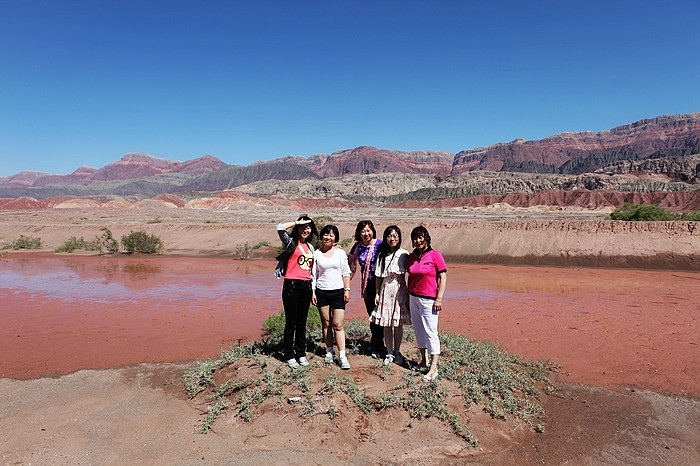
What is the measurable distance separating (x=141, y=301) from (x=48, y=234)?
27.1 m

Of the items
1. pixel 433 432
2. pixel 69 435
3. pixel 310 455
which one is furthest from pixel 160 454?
pixel 433 432

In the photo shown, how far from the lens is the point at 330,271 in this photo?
482 centimetres

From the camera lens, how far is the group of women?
15.4 ft

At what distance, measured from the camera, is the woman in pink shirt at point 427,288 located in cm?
466

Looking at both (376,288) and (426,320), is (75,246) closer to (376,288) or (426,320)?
(376,288)

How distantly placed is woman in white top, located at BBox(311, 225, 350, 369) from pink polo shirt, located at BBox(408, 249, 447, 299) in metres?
0.80

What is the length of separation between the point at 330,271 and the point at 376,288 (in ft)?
2.26

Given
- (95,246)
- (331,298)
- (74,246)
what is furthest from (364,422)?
(74,246)

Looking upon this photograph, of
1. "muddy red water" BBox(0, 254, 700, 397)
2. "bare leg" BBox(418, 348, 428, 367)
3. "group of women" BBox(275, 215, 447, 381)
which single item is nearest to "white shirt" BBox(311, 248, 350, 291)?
"group of women" BBox(275, 215, 447, 381)

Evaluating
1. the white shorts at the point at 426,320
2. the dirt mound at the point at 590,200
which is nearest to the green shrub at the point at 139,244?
the white shorts at the point at 426,320

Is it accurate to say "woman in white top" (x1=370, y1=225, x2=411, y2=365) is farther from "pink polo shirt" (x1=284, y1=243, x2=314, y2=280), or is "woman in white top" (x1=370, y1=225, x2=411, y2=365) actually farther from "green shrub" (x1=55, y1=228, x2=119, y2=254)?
"green shrub" (x1=55, y1=228, x2=119, y2=254)

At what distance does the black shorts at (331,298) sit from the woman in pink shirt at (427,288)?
83 cm

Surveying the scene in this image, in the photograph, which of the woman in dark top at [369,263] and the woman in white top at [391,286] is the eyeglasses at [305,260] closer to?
the woman in dark top at [369,263]

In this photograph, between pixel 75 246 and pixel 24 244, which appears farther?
pixel 24 244
